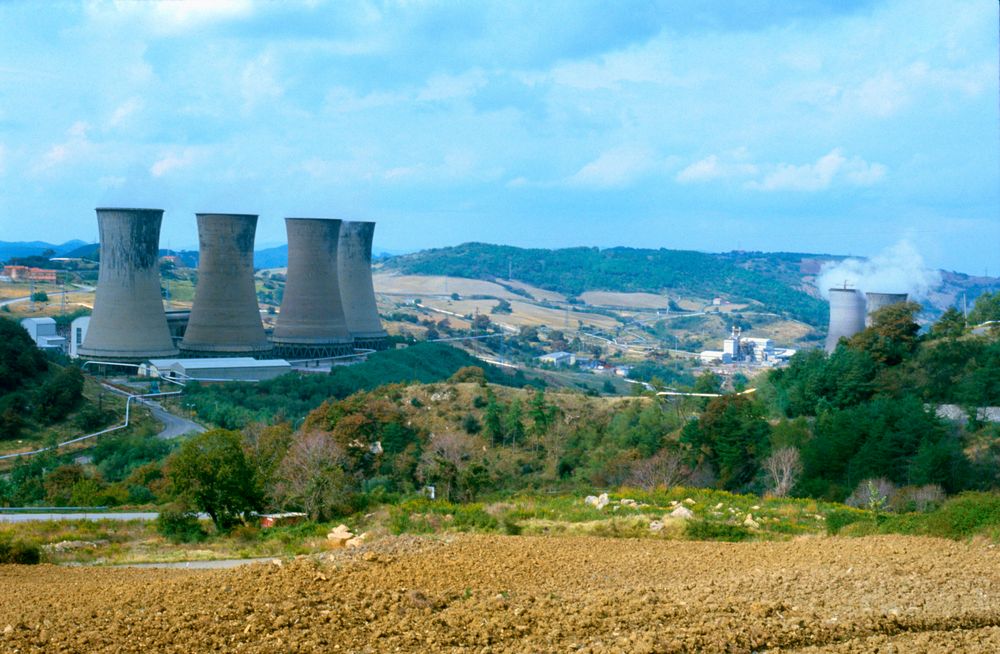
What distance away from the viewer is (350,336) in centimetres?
3544

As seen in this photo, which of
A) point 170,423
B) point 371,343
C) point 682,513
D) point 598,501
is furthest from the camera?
point 371,343

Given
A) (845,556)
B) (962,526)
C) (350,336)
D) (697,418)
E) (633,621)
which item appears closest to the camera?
(633,621)

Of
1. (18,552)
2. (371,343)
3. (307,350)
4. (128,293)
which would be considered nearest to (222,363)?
(128,293)

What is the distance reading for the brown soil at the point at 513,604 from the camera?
608 cm

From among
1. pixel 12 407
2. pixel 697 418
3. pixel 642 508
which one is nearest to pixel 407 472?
pixel 697 418

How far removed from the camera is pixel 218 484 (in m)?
12.2

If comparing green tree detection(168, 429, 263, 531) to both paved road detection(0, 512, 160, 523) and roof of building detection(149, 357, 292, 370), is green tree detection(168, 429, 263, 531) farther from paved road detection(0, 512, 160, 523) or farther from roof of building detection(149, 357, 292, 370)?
roof of building detection(149, 357, 292, 370)

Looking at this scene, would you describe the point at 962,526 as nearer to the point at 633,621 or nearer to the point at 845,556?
the point at 845,556

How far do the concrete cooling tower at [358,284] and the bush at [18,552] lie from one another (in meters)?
26.0

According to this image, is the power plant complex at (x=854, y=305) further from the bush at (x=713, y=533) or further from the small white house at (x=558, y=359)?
the small white house at (x=558, y=359)

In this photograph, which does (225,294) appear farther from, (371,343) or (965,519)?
(965,519)

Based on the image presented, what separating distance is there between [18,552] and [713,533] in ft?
21.6

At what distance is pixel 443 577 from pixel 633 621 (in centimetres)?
173

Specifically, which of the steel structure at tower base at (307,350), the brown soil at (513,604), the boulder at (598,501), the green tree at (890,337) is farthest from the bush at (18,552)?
the steel structure at tower base at (307,350)
